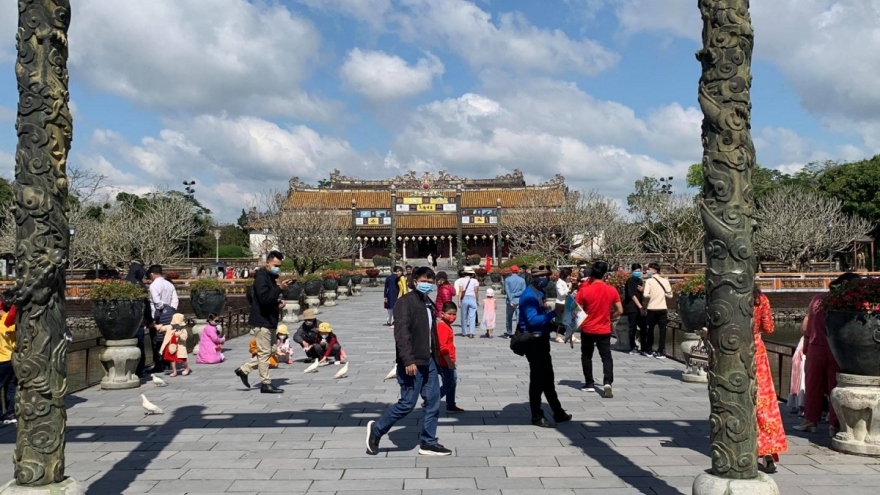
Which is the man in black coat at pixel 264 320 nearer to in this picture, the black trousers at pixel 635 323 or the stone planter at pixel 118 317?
the stone planter at pixel 118 317

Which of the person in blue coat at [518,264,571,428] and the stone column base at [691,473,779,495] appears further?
the person in blue coat at [518,264,571,428]

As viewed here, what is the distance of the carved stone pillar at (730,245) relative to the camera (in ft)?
15.6

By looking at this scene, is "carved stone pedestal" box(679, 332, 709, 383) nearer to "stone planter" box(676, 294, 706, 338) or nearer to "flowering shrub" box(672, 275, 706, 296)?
"stone planter" box(676, 294, 706, 338)

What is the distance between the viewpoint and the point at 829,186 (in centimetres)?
4922

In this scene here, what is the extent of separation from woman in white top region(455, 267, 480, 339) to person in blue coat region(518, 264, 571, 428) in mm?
8451

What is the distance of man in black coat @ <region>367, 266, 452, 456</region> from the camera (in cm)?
650

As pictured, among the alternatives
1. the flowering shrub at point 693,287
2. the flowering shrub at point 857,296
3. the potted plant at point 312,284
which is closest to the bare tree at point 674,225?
the potted plant at point 312,284

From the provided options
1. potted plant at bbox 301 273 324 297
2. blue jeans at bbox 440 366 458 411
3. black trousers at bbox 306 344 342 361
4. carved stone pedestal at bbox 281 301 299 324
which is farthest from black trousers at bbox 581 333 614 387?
potted plant at bbox 301 273 324 297

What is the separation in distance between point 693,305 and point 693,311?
8 cm

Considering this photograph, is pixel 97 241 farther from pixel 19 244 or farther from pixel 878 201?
pixel 878 201

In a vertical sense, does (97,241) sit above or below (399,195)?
below

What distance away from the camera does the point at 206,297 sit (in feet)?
53.1

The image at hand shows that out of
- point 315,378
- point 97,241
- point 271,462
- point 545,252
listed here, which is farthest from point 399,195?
point 271,462

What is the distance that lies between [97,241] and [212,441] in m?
33.7
